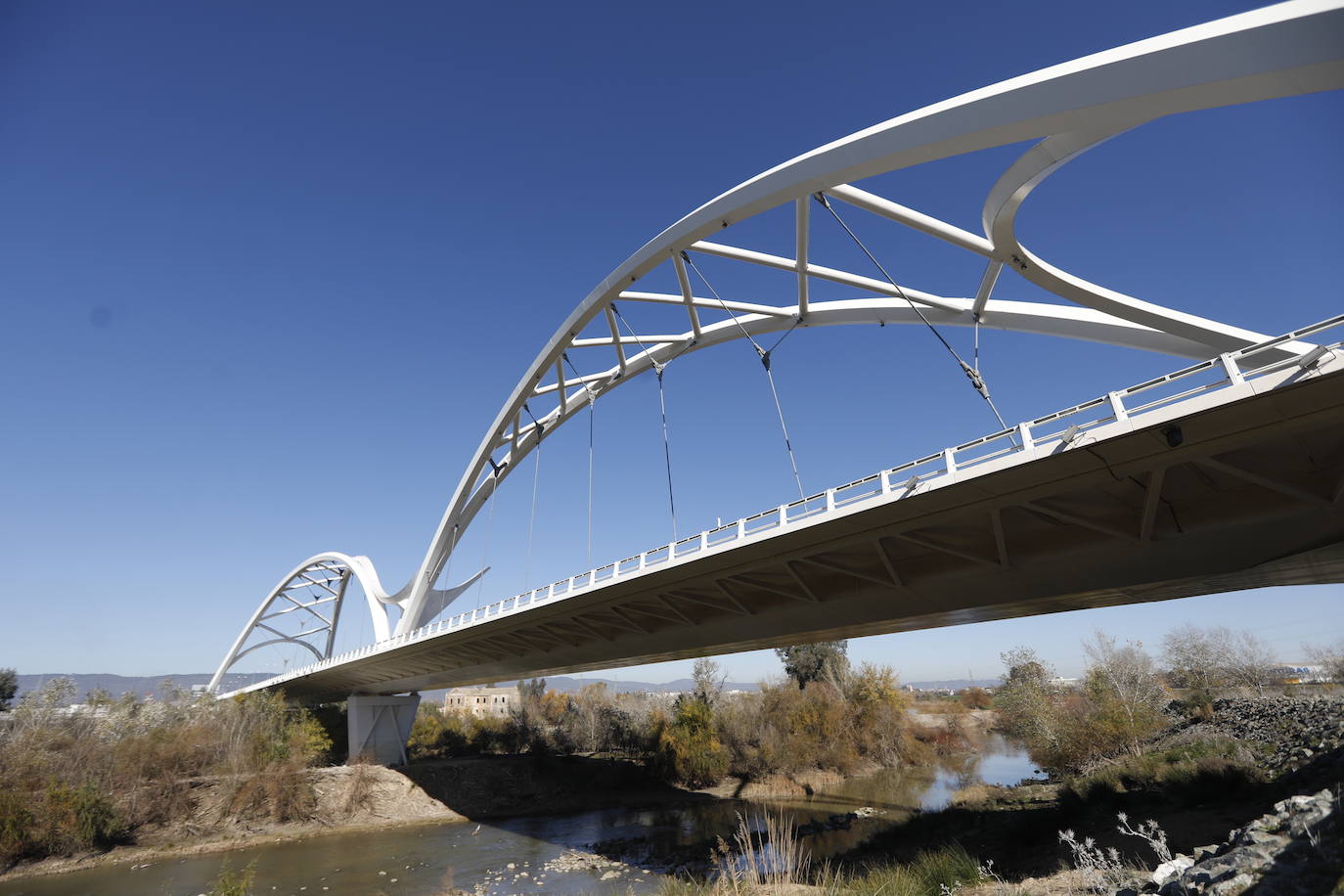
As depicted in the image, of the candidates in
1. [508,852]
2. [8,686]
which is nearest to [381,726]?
[508,852]

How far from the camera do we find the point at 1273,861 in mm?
6164

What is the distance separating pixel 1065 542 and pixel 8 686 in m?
64.3

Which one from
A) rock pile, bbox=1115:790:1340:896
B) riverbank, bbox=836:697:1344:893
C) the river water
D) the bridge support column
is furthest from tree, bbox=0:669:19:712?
rock pile, bbox=1115:790:1340:896

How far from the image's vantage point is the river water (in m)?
19.5

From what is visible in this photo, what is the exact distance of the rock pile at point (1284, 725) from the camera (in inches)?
563

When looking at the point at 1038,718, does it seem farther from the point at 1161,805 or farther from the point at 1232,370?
the point at 1232,370

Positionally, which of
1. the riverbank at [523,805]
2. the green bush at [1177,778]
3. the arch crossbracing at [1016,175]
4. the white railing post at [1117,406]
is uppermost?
the arch crossbracing at [1016,175]

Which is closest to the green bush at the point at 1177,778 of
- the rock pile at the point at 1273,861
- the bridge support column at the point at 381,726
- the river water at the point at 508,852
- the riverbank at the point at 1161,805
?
the riverbank at the point at 1161,805

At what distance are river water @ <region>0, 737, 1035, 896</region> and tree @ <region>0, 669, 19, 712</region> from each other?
111 ft

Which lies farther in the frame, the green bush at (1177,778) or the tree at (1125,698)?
the tree at (1125,698)

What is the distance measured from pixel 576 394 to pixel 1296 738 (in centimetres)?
2514

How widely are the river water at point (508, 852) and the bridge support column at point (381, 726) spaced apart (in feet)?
35.5

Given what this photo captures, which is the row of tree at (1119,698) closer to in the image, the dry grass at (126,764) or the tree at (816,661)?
the tree at (816,661)

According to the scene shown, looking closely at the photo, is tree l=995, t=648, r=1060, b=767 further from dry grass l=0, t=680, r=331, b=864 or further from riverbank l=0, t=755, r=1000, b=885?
dry grass l=0, t=680, r=331, b=864
